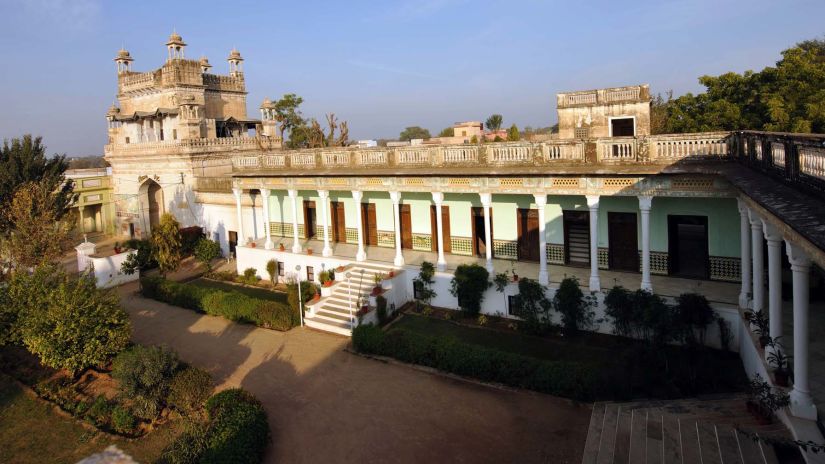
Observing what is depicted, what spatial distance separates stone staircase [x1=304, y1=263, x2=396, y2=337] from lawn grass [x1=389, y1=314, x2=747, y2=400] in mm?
3007

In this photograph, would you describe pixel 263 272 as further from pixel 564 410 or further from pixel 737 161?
pixel 737 161


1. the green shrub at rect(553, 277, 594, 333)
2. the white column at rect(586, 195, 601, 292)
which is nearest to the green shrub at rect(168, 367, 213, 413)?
Result: the green shrub at rect(553, 277, 594, 333)

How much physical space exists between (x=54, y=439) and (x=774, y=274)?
558 inches

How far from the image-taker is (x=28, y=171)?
26000mm

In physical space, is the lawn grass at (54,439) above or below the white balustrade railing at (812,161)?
below

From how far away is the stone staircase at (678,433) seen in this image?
27.6ft

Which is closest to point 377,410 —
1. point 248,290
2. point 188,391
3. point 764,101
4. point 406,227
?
point 188,391

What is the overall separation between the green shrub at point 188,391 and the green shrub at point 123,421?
2.65 feet

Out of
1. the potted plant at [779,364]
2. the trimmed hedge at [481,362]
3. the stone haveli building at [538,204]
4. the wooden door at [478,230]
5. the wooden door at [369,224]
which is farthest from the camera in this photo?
the wooden door at [369,224]

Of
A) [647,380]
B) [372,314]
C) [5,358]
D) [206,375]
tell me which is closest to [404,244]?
[372,314]

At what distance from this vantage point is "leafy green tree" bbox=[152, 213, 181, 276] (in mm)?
22422

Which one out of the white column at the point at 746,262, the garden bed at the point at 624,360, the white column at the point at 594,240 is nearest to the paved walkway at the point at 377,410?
the garden bed at the point at 624,360

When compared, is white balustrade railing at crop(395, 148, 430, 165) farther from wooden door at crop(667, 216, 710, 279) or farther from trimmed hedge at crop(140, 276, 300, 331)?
wooden door at crop(667, 216, 710, 279)

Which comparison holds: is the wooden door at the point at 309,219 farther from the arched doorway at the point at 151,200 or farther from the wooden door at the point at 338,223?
the arched doorway at the point at 151,200
